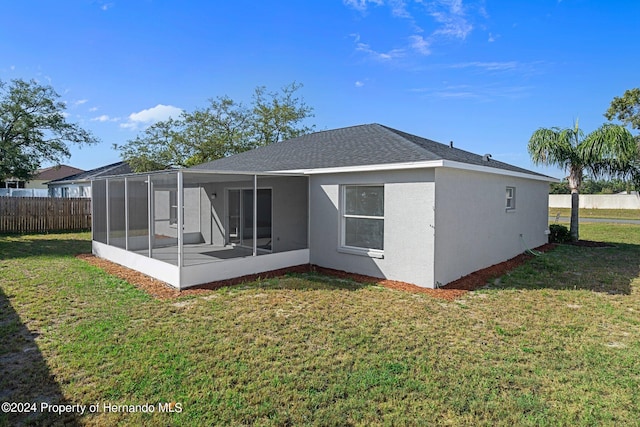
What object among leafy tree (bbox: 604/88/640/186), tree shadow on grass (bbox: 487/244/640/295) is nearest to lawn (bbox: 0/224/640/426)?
tree shadow on grass (bbox: 487/244/640/295)

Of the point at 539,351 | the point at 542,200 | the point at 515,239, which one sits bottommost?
the point at 539,351

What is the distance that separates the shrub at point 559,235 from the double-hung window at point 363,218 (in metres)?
11.1

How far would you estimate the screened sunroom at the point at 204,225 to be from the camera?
7848 millimetres

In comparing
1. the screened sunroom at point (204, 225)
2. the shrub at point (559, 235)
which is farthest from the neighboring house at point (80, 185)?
the shrub at point (559, 235)

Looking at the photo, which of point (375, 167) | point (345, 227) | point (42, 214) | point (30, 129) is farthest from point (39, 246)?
point (375, 167)

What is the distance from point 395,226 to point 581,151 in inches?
442

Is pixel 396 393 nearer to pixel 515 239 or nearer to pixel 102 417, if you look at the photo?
pixel 102 417

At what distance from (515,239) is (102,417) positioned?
11.6 meters

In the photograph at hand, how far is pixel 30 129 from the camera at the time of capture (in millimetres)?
16984

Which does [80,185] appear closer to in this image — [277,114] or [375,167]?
[277,114]

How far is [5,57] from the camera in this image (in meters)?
15.3

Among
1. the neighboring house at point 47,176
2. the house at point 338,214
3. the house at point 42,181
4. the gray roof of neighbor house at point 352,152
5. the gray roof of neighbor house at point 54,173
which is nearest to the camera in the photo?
the house at point 338,214

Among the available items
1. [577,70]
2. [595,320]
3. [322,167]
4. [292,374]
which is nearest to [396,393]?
[292,374]

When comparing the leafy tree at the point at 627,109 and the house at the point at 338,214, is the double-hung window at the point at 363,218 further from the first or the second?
the leafy tree at the point at 627,109
